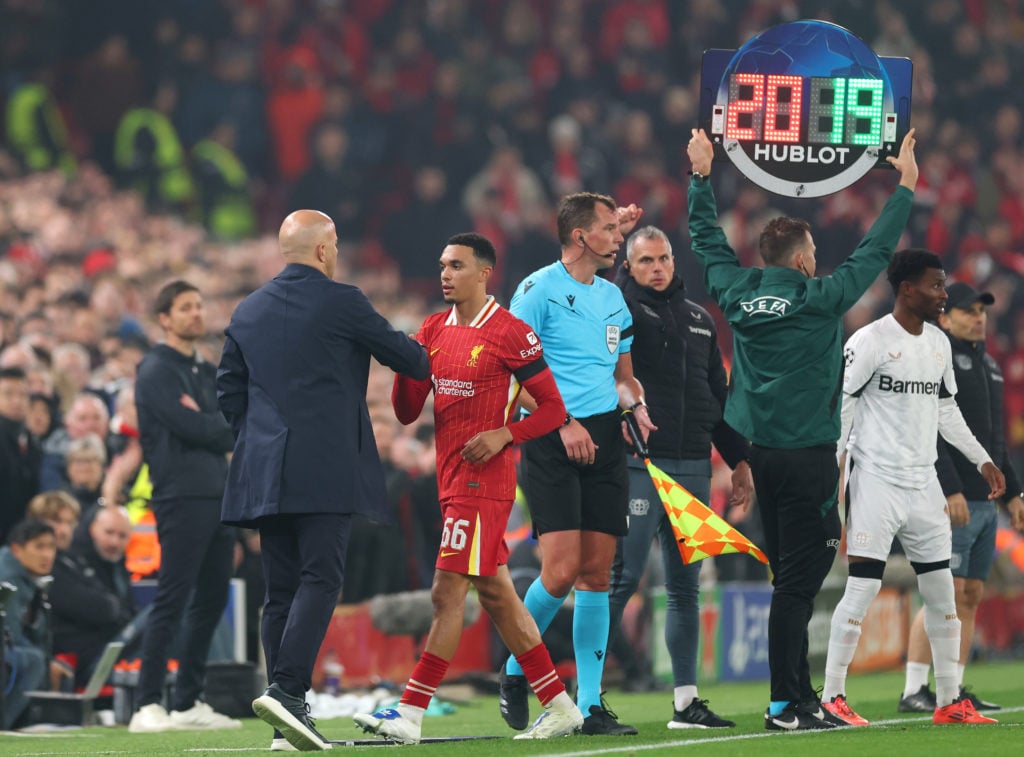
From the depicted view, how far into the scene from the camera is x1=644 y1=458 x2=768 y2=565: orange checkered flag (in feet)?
26.9

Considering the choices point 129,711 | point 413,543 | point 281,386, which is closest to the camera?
point 281,386

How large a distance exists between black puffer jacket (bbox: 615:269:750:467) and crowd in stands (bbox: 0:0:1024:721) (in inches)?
280

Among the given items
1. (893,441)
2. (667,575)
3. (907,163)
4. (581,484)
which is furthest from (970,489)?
(581,484)

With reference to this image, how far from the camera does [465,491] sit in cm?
731

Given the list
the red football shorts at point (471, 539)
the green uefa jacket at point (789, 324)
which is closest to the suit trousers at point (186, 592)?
the red football shorts at point (471, 539)

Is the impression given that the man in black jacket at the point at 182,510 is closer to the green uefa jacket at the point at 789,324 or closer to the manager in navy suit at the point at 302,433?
the manager in navy suit at the point at 302,433

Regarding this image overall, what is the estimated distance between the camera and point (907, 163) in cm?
795

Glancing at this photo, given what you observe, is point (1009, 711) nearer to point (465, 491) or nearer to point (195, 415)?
point (465, 491)

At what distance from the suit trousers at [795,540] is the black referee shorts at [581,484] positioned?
62 cm

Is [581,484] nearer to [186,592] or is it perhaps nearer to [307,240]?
[307,240]

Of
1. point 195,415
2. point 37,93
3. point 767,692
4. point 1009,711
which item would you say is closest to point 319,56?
point 37,93

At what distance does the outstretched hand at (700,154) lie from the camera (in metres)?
7.91

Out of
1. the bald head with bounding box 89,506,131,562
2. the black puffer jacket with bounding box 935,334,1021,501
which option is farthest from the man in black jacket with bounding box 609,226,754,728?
the bald head with bounding box 89,506,131,562

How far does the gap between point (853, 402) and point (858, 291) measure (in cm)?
97
